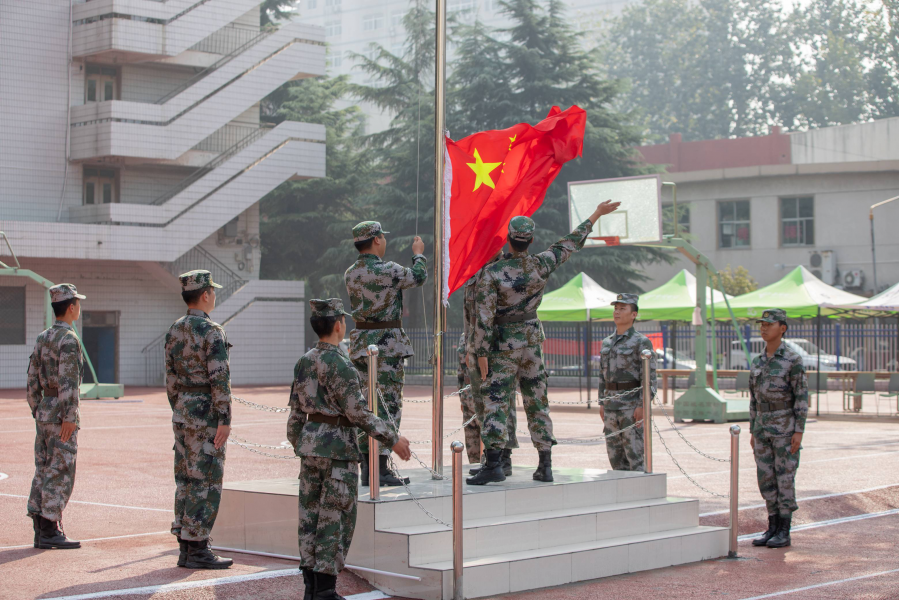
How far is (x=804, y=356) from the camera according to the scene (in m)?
34.6

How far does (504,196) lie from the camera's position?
10164 mm

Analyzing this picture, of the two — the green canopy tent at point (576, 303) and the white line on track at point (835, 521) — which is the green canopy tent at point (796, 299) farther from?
the white line on track at point (835, 521)

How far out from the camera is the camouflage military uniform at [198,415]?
25.9ft

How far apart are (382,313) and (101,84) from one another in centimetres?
3034

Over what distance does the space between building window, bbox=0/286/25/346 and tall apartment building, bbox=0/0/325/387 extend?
4cm

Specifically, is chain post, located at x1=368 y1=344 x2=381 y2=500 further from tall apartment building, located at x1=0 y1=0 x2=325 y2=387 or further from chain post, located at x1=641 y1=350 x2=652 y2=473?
tall apartment building, located at x1=0 y1=0 x2=325 y2=387

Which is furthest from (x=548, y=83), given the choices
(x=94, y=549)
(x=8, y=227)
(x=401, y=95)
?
(x=94, y=549)

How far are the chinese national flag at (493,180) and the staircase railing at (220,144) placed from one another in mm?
27117

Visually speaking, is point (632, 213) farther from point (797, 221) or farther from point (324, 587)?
point (797, 221)

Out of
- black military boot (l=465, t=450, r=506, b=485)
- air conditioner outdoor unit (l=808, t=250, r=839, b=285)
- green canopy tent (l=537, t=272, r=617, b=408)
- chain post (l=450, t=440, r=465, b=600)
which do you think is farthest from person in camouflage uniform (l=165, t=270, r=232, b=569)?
air conditioner outdoor unit (l=808, t=250, r=839, b=285)

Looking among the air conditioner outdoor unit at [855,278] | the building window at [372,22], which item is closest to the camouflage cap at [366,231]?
the air conditioner outdoor unit at [855,278]

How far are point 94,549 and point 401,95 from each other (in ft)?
127

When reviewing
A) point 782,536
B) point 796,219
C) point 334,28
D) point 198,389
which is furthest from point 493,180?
point 334,28

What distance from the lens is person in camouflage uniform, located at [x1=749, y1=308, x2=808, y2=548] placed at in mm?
9664
